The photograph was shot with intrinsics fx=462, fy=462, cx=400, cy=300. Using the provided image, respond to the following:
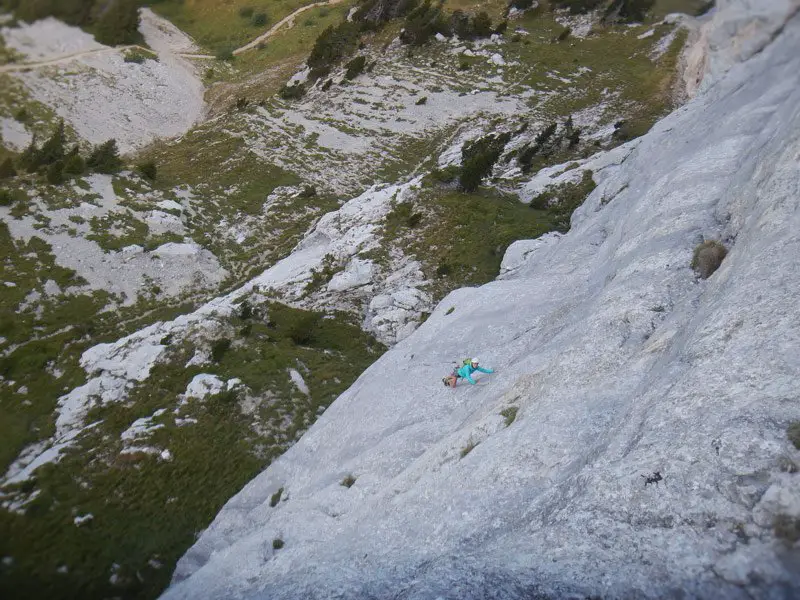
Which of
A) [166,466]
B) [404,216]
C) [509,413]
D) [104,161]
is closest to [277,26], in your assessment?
[104,161]

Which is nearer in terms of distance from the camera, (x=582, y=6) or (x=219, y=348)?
(x=219, y=348)

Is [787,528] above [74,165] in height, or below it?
above

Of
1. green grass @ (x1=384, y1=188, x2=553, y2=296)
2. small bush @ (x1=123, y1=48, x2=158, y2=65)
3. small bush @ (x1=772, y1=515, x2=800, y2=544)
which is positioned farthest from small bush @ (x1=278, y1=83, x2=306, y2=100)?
small bush @ (x1=772, y1=515, x2=800, y2=544)

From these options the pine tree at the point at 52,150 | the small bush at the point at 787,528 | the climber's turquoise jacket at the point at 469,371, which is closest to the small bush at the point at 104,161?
the pine tree at the point at 52,150

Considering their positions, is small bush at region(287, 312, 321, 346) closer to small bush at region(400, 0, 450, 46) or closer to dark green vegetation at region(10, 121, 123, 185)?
dark green vegetation at region(10, 121, 123, 185)

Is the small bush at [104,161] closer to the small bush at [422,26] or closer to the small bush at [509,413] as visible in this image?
the small bush at [509,413]

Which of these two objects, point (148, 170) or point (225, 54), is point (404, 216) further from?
point (225, 54)

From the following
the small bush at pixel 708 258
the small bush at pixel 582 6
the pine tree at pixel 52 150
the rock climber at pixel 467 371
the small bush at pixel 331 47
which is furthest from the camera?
the small bush at pixel 582 6
